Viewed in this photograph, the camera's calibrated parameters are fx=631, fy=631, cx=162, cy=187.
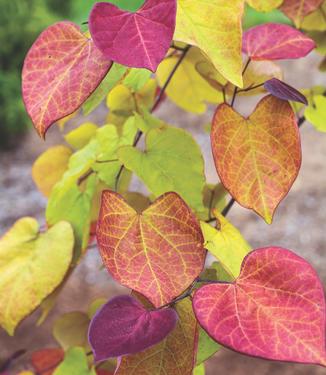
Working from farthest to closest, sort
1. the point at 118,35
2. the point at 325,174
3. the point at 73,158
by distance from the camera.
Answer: the point at 325,174 < the point at 73,158 < the point at 118,35

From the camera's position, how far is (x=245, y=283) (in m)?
0.46

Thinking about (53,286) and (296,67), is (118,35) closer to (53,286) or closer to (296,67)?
(53,286)

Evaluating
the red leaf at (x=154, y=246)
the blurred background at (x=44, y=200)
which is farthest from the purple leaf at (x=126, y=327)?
the blurred background at (x=44, y=200)

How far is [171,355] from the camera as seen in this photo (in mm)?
479

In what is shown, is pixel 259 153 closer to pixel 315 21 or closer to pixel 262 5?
pixel 262 5

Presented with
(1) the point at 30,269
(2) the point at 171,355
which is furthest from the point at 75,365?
(2) the point at 171,355

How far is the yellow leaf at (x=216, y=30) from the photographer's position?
1.52 feet

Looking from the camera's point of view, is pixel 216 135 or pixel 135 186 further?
pixel 135 186

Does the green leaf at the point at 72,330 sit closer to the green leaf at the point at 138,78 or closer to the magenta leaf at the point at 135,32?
the green leaf at the point at 138,78

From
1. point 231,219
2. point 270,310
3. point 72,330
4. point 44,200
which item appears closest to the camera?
point 270,310

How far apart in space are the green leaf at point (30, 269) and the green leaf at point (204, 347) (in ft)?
0.55

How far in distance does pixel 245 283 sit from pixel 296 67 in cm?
523

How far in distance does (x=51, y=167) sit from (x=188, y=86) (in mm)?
222

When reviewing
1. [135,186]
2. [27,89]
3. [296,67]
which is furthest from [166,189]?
[296,67]
